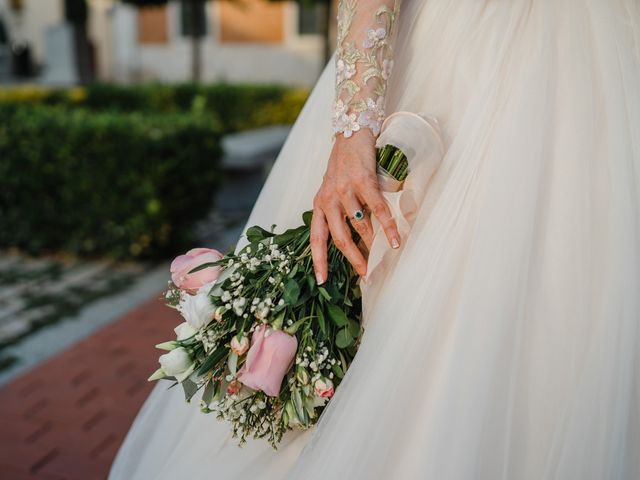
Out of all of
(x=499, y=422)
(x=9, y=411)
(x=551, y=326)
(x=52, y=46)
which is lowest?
(x=52, y=46)

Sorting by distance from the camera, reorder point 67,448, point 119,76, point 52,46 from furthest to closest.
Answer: point 119,76, point 52,46, point 67,448

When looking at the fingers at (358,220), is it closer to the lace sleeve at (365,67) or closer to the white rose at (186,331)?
the lace sleeve at (365,67)

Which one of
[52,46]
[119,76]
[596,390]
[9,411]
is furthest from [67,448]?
[119,76]

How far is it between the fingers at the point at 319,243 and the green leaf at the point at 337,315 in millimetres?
54

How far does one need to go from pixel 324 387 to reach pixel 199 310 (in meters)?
0.29

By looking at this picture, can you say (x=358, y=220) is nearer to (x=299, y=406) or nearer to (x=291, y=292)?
(x=291, y=292)

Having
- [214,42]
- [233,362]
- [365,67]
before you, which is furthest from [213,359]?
[214,42]

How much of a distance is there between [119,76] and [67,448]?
1928 cm

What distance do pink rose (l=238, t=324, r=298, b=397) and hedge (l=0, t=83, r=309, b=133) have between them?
8147 millimetres

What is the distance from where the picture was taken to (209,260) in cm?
144

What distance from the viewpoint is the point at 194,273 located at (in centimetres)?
140

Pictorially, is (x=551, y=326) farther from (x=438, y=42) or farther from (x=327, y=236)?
(x=438, y=42)

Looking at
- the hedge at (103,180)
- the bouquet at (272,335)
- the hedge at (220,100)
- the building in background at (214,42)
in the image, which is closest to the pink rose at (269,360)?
the bouquet at (272,335)

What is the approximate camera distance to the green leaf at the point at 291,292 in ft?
4.18
